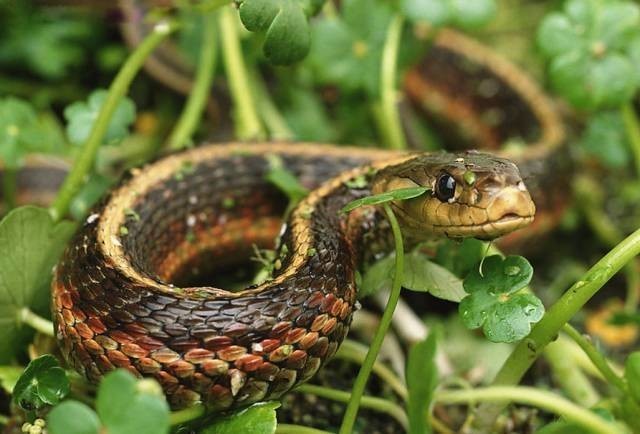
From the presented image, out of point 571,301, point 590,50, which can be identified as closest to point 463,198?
point 571,301

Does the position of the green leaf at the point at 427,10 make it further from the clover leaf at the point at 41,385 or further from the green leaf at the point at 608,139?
the clover leaf at the point at 41,385

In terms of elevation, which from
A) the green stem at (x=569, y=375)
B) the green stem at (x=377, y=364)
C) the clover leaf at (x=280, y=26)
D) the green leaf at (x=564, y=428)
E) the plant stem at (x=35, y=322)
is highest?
the clover leaf at (x=280, y=26)

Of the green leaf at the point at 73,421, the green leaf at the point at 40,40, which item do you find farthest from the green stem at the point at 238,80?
the green leaf at the point at 73,421

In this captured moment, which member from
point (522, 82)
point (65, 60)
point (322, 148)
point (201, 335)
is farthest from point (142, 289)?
point (522, 82)

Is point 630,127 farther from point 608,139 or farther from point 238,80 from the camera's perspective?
point 238,80

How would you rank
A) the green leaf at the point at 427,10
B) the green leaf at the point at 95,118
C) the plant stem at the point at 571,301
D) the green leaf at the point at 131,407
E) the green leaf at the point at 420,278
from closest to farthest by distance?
1. the green leaf at the point at 131,407
2. the plant stem at the point at 571,301
3. the green leaf at the point at 420,278
4. the green leaf at the point at 95,118
5. the green leaf at the point at 427,10

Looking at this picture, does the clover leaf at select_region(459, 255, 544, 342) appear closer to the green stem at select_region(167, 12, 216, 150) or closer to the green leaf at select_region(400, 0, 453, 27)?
the green leaf at select_region(400, 0, 453, 27)
